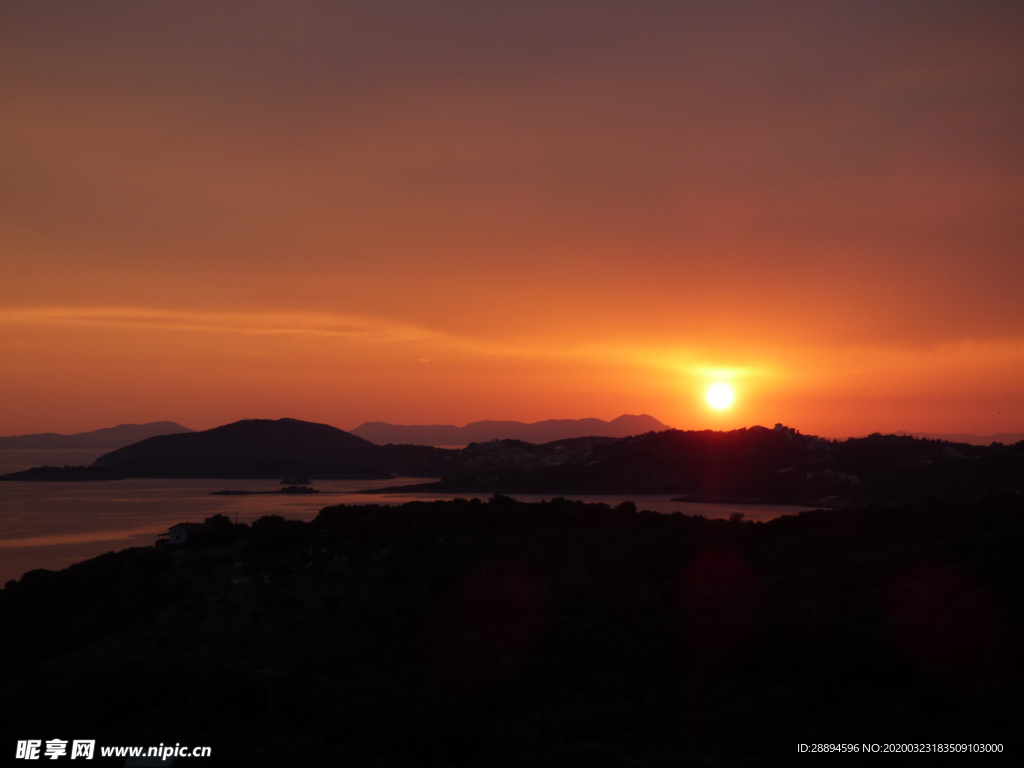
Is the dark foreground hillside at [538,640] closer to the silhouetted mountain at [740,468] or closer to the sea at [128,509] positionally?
the sea at [128,509]

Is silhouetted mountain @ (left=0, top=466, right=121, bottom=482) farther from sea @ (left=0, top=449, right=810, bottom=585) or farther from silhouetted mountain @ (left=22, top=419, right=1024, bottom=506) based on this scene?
silhouetted mountain @ (left=22, top=419, right=1024, bottom=506)

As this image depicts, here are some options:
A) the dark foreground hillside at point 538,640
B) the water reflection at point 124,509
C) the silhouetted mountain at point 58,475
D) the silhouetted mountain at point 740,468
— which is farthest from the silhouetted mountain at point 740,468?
the silhouetted mountain at point 58,475

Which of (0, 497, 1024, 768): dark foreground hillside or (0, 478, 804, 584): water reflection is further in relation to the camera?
(0, 478, 804, 584): water reflection

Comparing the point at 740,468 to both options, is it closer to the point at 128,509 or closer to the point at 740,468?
the point at 740,468

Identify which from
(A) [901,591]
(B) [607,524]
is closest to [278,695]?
(A) [901,591]

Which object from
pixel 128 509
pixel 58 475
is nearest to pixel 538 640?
pixel 128 509

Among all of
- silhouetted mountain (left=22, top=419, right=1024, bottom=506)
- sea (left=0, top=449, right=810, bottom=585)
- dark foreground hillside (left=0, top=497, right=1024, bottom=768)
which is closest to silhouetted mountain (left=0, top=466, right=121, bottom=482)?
sea (left=0, top=449, right=810, bottom=585)
